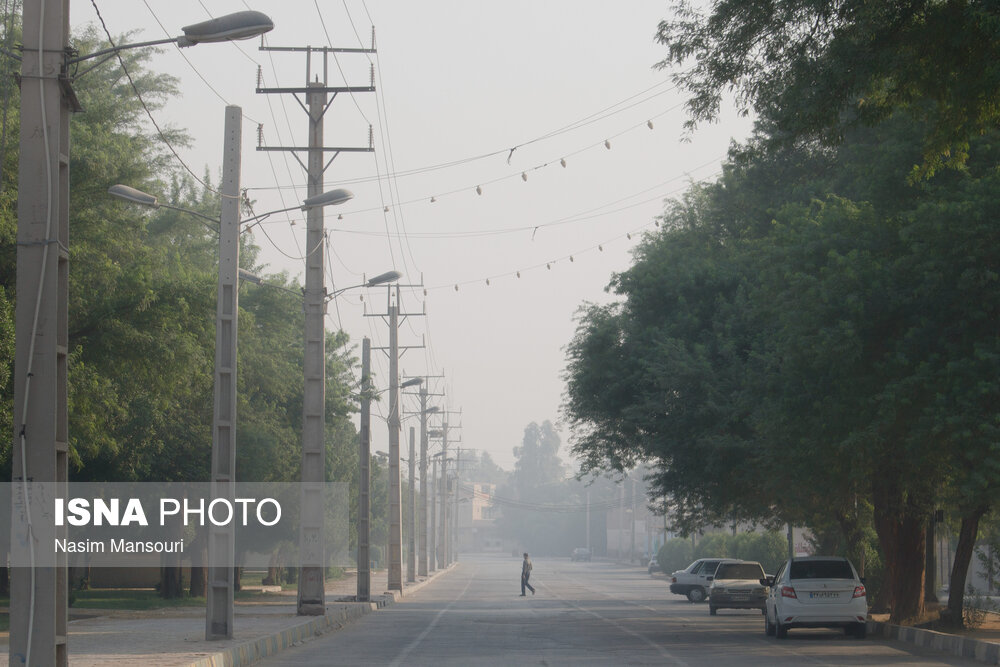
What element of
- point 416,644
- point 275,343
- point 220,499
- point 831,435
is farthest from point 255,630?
point 275,343

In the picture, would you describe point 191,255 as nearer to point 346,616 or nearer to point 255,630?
point 346,616

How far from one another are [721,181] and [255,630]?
24179 millimetres

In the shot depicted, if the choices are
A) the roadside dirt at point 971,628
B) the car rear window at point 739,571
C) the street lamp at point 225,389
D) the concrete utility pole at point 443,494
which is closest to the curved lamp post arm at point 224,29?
the street lamp at point 225,389

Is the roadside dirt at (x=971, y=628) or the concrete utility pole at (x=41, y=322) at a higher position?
the concrete utility pole at (x=41, y=322)

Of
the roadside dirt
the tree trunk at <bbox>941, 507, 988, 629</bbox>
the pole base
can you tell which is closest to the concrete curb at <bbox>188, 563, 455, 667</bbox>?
the pole base

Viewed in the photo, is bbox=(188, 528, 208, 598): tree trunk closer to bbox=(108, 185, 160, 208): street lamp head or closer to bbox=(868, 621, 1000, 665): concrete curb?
bbox=(868, 621, 1000, 665): concrete curb

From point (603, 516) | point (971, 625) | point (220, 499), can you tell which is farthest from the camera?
point (603, 516)

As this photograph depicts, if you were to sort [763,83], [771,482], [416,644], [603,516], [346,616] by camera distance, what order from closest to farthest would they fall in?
1. [763,83]
2. [416,644]
3. [771,482]
4. [346,616]
5. [603,516]

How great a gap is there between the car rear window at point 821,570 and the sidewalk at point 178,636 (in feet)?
33.3

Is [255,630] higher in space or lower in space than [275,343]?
lower

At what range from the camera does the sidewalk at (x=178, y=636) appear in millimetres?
18250

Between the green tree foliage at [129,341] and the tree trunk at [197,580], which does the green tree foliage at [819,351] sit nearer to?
the green tree foliage at [129,341]

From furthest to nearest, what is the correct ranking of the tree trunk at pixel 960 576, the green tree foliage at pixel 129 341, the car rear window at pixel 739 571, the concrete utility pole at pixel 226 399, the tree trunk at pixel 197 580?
the tree trunk at pixel 197 580 < the car rear window at pixel 739 571 < the tree trunk at pixel 960 576 < the green tree foliage at pixel 129 341 < the concrete utility pole at pixel 226 399

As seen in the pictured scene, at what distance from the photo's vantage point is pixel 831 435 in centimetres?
2458
